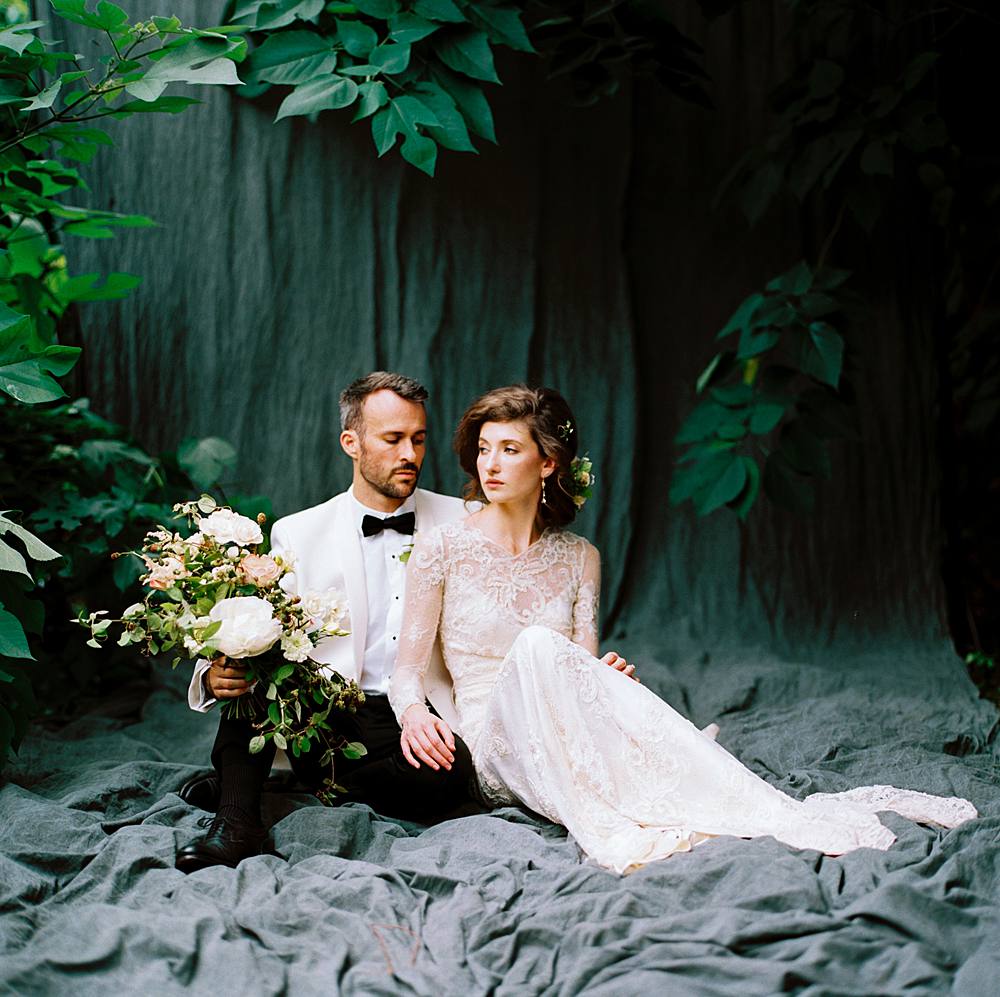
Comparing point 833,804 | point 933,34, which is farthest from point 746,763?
point 933,34

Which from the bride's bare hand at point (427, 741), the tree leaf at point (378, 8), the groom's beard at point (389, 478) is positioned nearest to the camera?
the bride's bare hand at point (427, 741)

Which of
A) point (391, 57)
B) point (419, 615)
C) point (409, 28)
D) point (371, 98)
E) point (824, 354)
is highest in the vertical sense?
point (409, 28)

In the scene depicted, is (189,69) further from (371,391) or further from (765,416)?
(765,416)

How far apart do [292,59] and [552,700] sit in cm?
191

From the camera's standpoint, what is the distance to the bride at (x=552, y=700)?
243cm

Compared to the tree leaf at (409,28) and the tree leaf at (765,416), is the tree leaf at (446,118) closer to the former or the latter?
the tree leaf at (409,28)

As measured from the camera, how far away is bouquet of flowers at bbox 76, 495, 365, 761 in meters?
2.41

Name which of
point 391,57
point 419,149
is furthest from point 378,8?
point 419,149

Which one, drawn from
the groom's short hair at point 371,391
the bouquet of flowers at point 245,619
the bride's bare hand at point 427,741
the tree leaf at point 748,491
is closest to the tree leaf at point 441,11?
the groom's short hair at point 371,391

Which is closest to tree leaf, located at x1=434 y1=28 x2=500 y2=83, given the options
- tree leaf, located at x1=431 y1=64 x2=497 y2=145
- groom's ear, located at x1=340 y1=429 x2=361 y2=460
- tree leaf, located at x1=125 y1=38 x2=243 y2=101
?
tree leaf, located at x1=431 y1=64 x2=497 y2=145

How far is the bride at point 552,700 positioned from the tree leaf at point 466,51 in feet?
3.00

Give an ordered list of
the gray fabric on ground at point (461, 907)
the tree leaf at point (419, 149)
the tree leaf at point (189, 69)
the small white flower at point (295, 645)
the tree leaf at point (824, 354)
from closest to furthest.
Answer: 1. the gray fabric on ground at point (461, 907)
2. the tree leaf at point (189, 69)
3. the small white flower at point (295, 645)
4. the tree leaf at point (419, 149)
5. the tree leaf at point (824, 354)

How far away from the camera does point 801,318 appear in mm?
3793

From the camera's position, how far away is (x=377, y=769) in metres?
2.82
